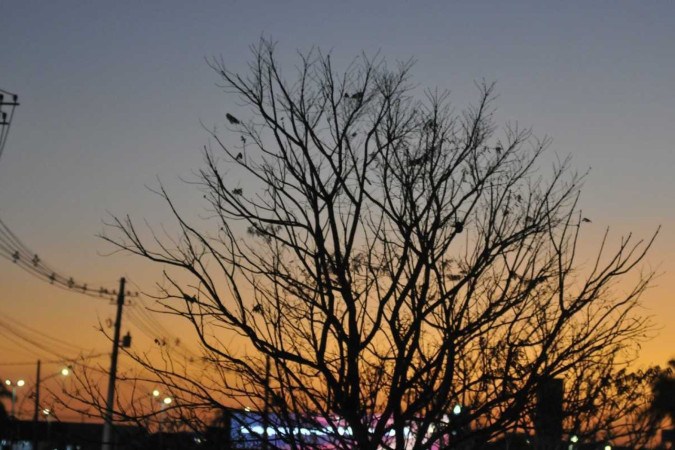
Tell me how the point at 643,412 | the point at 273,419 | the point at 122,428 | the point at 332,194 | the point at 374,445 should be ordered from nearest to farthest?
the point at 374,445, the point at 332,194, the point at 273,419, the point at 122,428, the point at 643,412

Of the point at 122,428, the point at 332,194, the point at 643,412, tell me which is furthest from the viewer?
the point at 643,412

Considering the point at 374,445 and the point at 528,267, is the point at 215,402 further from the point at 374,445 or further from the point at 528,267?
the point at 528,267

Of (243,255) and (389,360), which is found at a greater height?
(243,255)

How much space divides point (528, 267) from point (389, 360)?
5.53 feet

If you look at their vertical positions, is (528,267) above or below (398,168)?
below

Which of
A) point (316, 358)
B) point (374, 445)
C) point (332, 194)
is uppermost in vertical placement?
point (332, 194)

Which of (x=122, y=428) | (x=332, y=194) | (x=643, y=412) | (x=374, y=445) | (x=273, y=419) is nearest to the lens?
(x=374, y=445)

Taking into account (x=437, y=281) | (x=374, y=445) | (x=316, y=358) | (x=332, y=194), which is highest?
(x=332, y=194)

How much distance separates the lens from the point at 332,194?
11.1 meters

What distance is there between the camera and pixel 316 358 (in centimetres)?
1055

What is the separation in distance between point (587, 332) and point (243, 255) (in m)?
3.39

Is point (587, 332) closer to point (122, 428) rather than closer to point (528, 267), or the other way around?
point (528, 267)

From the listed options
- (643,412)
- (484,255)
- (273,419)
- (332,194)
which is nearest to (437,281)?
(484,255)

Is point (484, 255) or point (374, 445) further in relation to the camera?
point (484, 255)
